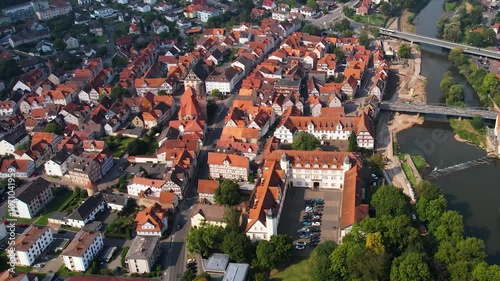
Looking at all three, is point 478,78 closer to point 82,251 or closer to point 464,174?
point 464,174

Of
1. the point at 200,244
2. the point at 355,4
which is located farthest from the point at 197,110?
the point at 355,4

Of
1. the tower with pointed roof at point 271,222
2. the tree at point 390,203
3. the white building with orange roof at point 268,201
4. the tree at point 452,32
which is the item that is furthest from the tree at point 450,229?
the tree at point 452,32

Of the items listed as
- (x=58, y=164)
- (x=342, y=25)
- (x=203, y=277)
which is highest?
(x=203, y=277)

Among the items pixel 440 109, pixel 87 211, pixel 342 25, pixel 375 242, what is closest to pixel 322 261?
pixel 375 242

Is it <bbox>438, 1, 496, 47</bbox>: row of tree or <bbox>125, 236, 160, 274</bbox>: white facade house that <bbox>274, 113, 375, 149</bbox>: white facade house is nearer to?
<bbox>125, 236, 160, 274</bbox>: white facade house

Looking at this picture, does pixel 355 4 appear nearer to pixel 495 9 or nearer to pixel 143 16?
pixel 495 9

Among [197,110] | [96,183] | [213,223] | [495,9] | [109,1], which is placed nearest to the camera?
[213,223]

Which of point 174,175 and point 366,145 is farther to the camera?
point 366,145
